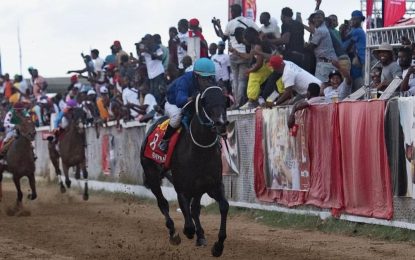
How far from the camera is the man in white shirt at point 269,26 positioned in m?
19.5

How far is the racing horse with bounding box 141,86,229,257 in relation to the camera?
12.3m

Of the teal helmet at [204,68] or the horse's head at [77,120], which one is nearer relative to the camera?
the teal helmet at [204,68]

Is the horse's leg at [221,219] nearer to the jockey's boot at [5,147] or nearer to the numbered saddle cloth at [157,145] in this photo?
the numbered saddle cloth at [157,145]

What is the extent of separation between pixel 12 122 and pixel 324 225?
9.12m

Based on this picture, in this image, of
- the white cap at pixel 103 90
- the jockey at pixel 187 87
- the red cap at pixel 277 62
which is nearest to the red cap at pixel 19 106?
the white cap at pixel 103 90

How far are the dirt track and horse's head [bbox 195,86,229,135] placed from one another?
5.83 ft

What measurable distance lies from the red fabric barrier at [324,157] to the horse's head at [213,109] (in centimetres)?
320

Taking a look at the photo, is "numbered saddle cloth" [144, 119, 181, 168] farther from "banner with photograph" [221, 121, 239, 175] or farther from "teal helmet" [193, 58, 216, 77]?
"banner with photograph" [221, 121, 239, 175]

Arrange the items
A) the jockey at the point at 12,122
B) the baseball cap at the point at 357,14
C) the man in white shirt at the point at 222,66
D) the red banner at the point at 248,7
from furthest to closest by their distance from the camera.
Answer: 1. the jockey at the point at 12,122
2. the man in white shirt at the point at 222,66
3. the red banner at the point at 248,7
4. the baseball cap at the point at 357,14

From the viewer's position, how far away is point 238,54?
1931 cm

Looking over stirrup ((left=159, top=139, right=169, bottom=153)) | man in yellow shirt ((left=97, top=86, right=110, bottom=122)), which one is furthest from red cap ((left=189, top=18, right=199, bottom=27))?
stirrup ((left=159, top=139, right=169, bottom=153))

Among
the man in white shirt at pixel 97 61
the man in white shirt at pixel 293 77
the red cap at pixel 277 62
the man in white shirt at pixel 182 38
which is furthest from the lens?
the man in white shirt at pixel 97 61

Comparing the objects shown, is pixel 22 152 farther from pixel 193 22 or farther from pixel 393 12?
pixel 393 12

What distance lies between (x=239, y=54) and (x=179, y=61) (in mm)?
4246
